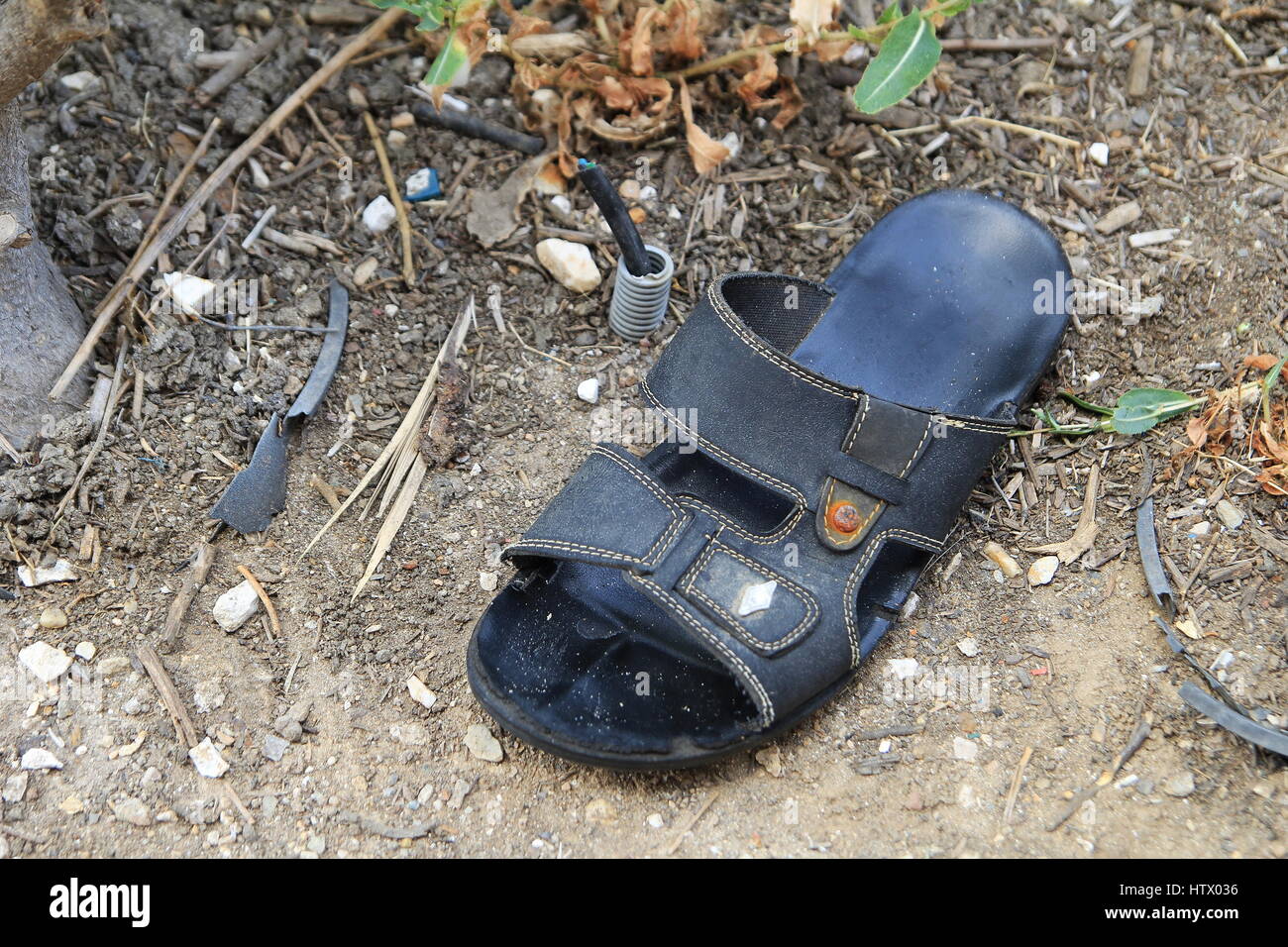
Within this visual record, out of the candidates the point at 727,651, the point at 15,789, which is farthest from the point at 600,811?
the point at 15,789

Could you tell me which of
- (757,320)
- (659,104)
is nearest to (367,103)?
(659,104)

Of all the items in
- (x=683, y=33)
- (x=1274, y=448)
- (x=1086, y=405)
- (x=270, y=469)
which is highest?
(x=683, y=33)

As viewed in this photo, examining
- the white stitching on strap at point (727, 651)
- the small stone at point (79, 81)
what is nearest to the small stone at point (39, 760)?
the white stitching on strap at point (727, 651)

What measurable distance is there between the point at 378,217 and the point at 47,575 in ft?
3.67

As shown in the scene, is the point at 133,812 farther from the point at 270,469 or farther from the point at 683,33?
the point at 683,33

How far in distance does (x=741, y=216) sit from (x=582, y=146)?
17.5 inches

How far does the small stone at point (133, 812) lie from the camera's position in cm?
195

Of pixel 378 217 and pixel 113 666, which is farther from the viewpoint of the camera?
pixel 378 217

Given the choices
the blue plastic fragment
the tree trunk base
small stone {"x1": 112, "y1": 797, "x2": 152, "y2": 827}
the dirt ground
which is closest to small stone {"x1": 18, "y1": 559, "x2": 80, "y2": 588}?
the dirt ground

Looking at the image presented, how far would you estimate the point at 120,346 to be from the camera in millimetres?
2424

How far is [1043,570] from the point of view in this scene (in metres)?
2.23

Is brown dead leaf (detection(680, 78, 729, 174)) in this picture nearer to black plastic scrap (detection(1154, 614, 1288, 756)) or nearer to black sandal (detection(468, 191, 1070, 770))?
black sandal (detection(468, 191, 1070, 770))

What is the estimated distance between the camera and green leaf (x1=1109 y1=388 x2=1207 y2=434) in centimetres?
228

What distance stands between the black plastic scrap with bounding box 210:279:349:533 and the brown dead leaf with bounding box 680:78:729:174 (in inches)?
38.6
